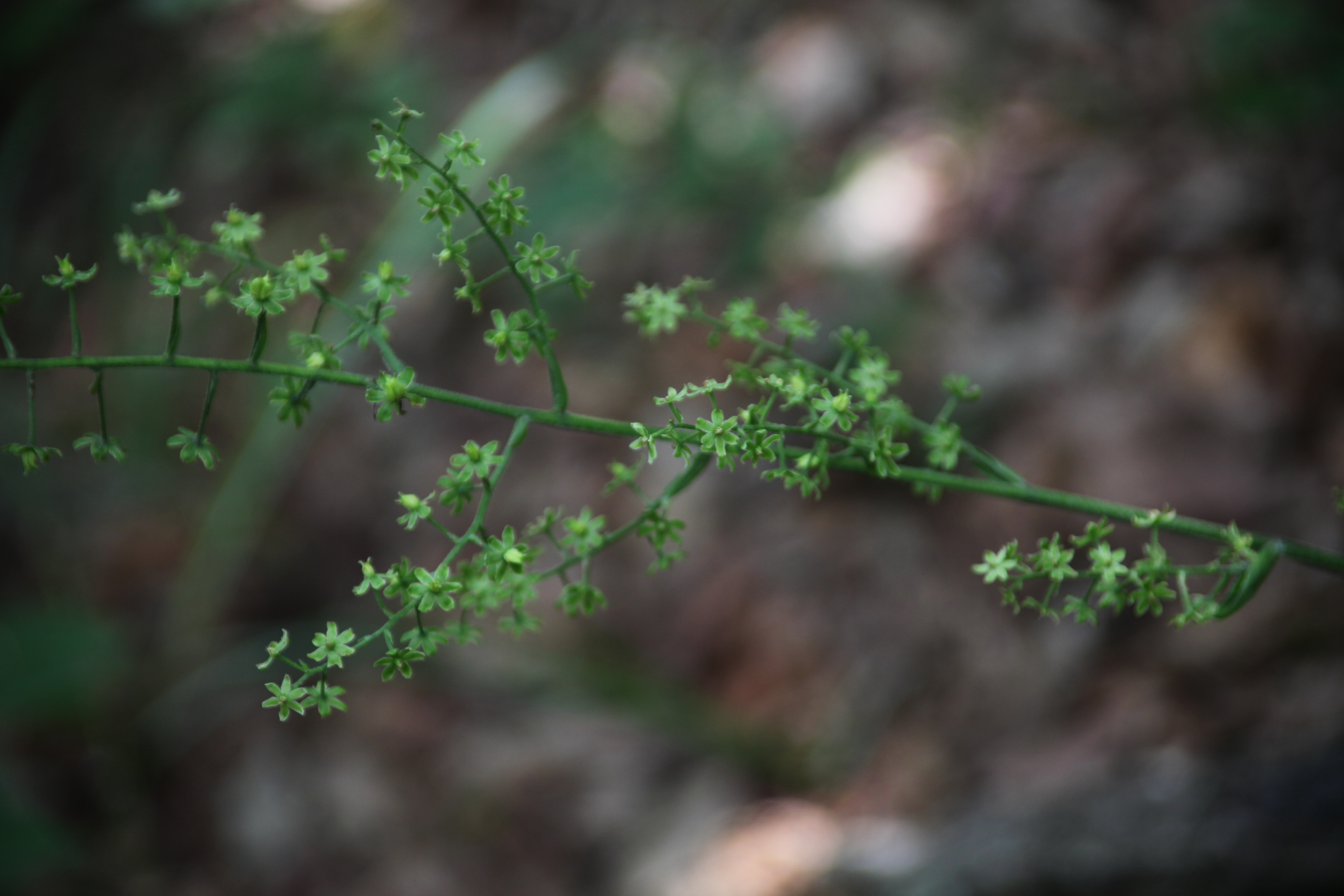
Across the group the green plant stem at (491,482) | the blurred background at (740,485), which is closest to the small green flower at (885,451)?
the green plant stem at (491,482)

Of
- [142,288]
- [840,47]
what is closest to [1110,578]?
[840,47]

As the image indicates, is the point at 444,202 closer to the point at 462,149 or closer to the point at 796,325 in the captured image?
the point at 462,149

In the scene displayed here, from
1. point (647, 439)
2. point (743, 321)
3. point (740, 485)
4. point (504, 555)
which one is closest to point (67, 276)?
point (504, 555)

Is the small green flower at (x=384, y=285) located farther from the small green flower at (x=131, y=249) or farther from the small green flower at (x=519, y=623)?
the small green flower at (x=519, y=623)

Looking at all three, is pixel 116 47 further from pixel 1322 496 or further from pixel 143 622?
pixel 1322 496

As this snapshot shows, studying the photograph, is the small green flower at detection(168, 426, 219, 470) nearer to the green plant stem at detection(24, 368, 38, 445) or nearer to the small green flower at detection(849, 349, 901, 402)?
the green plant stem at detection(24, 368, 38, 445)

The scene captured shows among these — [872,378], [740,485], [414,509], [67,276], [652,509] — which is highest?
[740,485]

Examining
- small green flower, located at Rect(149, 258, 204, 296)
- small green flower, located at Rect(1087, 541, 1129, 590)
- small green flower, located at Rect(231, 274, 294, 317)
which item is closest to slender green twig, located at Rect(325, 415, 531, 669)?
small green flower, located at Rect(231, 274, 294, 317)
